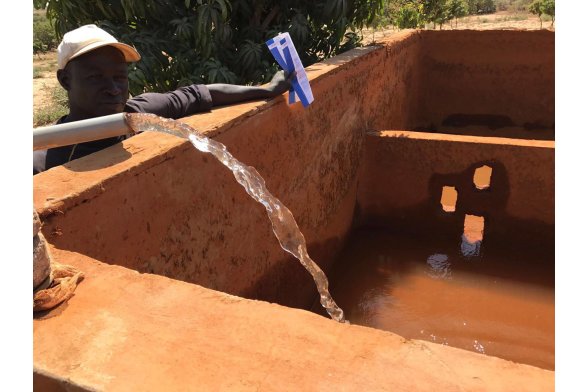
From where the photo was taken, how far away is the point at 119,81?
2.24 meters

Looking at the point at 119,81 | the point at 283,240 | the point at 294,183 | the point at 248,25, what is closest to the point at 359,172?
the point at 294,183

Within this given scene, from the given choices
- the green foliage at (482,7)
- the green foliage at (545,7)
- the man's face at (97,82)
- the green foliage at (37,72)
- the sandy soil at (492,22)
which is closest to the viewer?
the man's face at (97,82)

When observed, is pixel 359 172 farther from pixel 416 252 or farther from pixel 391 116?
pixel 391 116

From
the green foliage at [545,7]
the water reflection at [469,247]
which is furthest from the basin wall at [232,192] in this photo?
the green foliage at [545,7]

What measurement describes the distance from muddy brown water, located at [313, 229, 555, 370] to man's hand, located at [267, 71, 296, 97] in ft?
5.19

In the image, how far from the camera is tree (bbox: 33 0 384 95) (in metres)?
4.40

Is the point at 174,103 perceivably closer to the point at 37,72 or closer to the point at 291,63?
the point at 291,63

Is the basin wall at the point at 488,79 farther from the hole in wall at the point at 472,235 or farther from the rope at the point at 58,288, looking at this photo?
the rope at the point at 58,288

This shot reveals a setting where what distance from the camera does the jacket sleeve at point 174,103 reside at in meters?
2.36

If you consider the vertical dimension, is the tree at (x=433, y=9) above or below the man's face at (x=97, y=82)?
above

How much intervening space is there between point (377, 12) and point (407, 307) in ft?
10.9

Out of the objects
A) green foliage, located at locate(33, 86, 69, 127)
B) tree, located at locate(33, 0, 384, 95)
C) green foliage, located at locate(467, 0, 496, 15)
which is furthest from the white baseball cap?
green foliage, located at locate(467, 0, 496, 15)

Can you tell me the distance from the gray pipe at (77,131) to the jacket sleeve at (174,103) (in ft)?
1.38

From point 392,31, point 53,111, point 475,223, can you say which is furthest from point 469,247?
point 392,31
